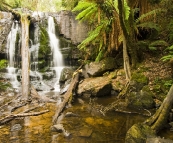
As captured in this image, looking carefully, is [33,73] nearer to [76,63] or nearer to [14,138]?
[76,63]

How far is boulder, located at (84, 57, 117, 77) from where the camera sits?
8.55 m

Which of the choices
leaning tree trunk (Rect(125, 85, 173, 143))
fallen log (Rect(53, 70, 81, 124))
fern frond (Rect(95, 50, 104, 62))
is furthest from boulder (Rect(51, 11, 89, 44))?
leaning tree trunk (Rect(125, 85, 173, 143))

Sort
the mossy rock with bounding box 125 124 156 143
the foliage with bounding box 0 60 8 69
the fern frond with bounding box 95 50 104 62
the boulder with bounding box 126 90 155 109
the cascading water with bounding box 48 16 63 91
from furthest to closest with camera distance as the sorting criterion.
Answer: the cascading water with bounding box 48 16 63 91 → the foliage with bounding box 0 60 8 69 → the fern frond with bounding box 95 50 104 62 → the boulder with bounding box 126 90 155 109 → the mossy rock with bounding box 125 124 156 143

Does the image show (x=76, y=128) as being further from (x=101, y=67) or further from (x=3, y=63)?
(x=3, y=63)

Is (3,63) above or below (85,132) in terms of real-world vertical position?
above

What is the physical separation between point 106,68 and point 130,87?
92.2 inches

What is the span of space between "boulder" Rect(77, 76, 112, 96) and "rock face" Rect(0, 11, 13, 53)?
5.26 meters

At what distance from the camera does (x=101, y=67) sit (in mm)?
8594

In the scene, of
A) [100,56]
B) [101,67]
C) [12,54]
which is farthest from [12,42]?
[101,67]

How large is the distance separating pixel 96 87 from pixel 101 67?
1397 millimetres

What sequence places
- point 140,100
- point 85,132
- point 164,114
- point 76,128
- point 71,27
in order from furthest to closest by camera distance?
point 71,27, point 140,100, point 76,128, point 85,132, point 164,114

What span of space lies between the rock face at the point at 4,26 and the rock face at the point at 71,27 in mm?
2878

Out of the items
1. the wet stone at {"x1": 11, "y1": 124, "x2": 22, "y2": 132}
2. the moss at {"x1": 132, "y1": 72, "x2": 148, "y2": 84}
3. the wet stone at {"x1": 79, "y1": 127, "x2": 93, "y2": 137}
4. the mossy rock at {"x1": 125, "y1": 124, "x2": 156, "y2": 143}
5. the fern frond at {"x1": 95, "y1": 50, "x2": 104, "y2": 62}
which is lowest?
the wet stone at {"x1": 79, "y1": 127, "x2": 93, "y2": 137}

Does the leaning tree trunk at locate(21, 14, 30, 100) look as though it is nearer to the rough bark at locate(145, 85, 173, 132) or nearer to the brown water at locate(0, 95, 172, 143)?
the brown water at locate(0, 95, 172, 143)
